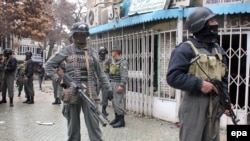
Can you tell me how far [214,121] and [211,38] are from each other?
2.63 ft

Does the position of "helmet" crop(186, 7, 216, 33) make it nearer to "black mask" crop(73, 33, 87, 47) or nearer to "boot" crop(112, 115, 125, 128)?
"black mask" crop(73, 33, 87, 47)

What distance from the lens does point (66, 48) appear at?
558cm

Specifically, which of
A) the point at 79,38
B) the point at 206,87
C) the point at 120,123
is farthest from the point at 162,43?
the point at 206,87

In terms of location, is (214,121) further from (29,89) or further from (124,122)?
(29,89)

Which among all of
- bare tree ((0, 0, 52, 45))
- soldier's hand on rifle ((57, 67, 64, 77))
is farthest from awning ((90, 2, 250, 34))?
bare tree ((0, 0, 52, 45))

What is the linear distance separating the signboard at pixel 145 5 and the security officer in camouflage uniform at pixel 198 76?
17.0ft

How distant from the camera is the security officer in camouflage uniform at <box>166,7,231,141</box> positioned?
3.53 meters

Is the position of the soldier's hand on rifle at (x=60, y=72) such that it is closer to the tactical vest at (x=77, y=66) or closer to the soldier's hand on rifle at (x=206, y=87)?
the tactical vest at (x=77, y=66)

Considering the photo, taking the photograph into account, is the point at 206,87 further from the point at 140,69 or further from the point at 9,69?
the point at 9,69

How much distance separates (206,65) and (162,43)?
5.67 m

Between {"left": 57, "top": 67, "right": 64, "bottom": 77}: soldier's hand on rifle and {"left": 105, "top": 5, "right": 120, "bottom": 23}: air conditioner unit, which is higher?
{"left": 105, "top": 5, "right": 120, "bottom": 23}: air conditioner unit

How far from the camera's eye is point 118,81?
28.2ft

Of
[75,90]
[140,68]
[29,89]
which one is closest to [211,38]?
[75,90]

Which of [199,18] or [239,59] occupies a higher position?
[199,18]
